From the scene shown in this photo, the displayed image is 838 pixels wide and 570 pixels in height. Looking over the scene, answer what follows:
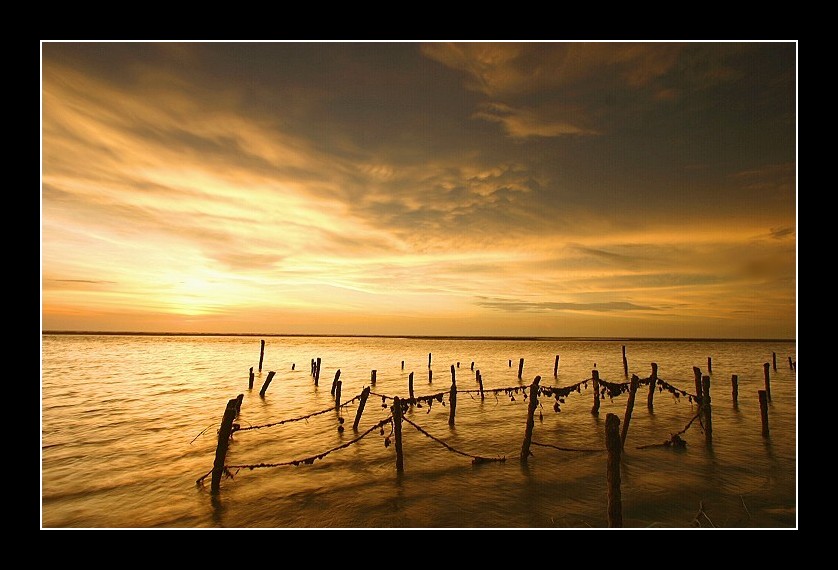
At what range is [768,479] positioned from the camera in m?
10.3

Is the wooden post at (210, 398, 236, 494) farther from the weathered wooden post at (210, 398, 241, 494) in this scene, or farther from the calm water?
the calm water

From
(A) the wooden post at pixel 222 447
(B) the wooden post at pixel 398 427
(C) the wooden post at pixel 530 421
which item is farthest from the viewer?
(C) the wooden post at pixel 530 421

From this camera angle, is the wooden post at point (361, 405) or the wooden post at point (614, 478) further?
the wooden post at point (361, 405)

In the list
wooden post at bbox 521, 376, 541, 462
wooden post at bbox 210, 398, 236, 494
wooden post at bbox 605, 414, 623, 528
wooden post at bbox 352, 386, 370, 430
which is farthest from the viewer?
wooden post at bbox 352, 386, 370, 430

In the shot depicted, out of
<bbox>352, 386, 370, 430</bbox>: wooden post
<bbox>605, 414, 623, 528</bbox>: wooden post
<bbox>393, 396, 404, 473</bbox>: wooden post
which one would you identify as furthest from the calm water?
<bbox>605, 414, 623, 528</bbox>: wooden post

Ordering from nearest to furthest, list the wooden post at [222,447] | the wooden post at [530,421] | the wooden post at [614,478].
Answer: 1. the wooden post at [614,478]
2. the wooden post at [222,447]
3. the wooden post at [530,421]

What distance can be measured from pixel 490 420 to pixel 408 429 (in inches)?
155

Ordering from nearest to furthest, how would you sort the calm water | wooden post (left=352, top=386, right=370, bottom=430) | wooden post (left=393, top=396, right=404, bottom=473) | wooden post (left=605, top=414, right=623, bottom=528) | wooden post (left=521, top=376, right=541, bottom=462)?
wooden post (left=605, top=414, right=623, bottom=528)
the calm water
wooden post (left=393, top=396, right=404, bottom=473)
wooden post (left=521, top=376, right=541, bottom=462)
wooden post (left=352, top=386, right=370, bottom=430)

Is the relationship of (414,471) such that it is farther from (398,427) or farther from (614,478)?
(614,478)

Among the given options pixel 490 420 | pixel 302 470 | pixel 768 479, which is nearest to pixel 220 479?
pixel 302 470

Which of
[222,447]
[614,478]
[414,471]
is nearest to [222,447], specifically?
[222,447]

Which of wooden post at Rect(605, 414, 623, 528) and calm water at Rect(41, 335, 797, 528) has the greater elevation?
wooden post at Rect(605, 414, 623, 528)

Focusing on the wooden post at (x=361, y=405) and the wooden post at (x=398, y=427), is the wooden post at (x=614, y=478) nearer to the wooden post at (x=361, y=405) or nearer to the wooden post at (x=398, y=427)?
the wooden post at (x=398, y=427)

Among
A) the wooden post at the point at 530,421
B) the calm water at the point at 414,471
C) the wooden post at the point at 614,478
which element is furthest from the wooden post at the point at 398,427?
the wooden post at the point at 614,478
